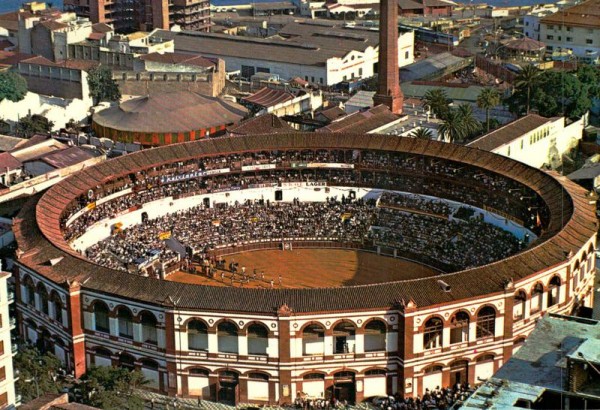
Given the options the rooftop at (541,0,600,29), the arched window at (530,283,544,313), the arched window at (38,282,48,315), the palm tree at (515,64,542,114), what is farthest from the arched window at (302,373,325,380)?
the rooftop at (541,0,600,29)

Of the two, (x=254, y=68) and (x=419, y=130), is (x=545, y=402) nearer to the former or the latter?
(x=419, y=130)

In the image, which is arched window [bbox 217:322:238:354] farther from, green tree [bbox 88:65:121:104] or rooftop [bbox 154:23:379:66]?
rooftop [bbox 154:23:379:66]

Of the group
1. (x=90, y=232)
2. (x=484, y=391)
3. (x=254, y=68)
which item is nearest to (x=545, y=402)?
(x=484, y=391)

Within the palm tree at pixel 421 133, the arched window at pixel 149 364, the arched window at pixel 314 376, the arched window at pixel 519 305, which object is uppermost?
the palm tree at pixel 421 133

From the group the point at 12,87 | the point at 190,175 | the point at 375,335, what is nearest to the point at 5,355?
the point at 375,335

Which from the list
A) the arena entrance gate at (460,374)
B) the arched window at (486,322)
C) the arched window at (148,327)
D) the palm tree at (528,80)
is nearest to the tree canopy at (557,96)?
the palm tree at (528,80)

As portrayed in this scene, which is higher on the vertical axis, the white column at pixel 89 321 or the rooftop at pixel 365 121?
the rooftop at pixel 365 121

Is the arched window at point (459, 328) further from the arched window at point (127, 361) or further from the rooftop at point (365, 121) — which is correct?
the rooftop at point (365, 121)
